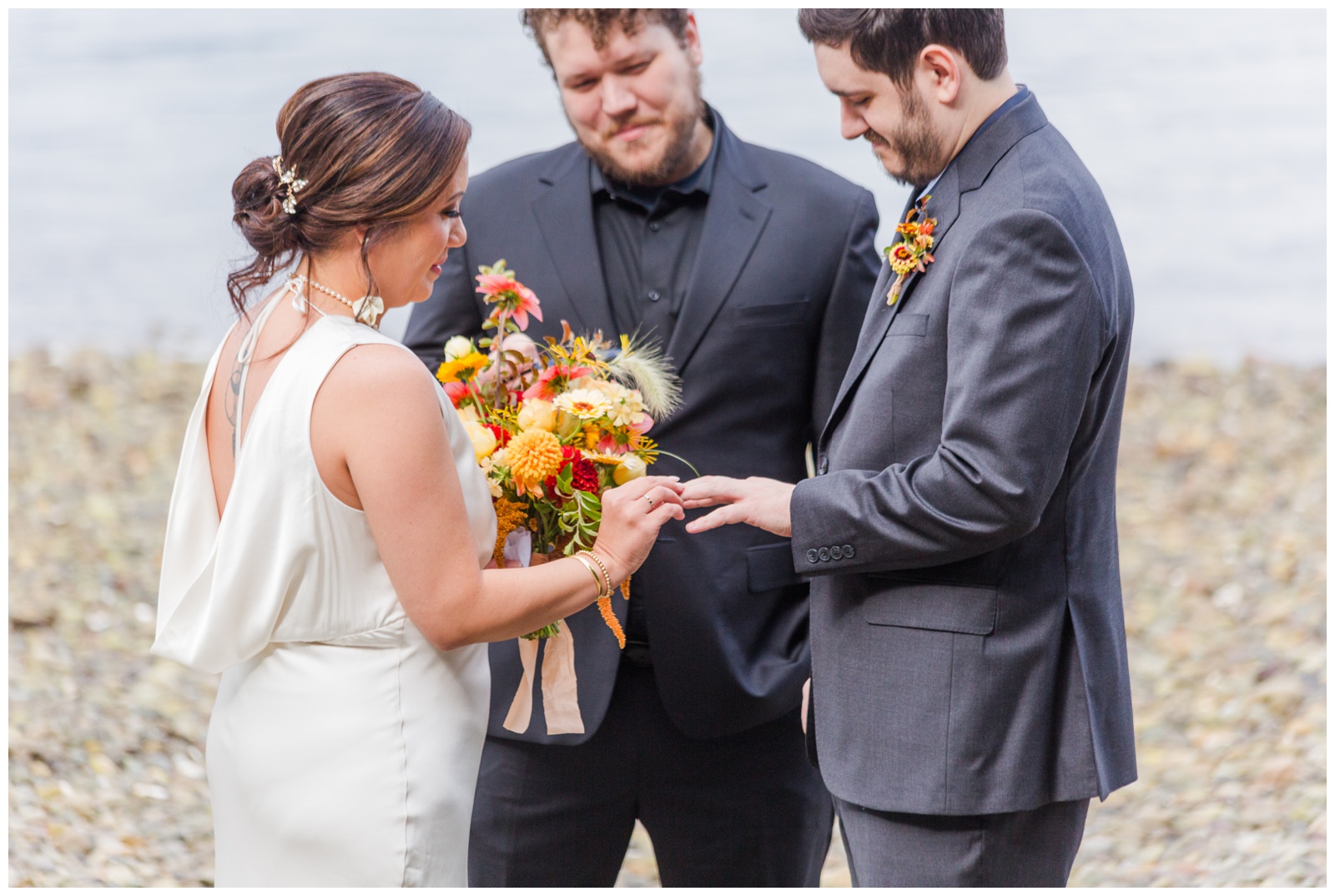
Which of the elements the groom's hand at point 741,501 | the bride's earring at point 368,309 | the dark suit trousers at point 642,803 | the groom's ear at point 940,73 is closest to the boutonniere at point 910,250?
the groom's ear at point 940,73

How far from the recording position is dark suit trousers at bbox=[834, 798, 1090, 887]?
2027 mm

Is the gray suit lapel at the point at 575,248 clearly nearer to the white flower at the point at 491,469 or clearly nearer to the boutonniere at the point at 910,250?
the white flower at the point at 491,469

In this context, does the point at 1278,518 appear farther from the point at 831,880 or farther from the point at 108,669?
the point at 108,669

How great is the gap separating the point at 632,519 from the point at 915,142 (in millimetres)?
776

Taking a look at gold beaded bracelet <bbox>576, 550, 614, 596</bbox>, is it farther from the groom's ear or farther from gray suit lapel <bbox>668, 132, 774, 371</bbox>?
the groom's ear

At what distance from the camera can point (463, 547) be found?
1.90 meters

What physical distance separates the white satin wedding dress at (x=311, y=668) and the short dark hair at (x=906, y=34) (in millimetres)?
862

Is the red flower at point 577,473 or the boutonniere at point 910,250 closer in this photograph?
the boutonniere at point 910,250

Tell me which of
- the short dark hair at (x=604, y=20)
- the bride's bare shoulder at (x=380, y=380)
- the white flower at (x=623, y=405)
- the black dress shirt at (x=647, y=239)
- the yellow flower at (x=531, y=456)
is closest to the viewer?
the bride's bare shoulder at (x=380, y=380)

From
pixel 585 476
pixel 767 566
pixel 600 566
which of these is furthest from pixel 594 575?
pixel 767 566

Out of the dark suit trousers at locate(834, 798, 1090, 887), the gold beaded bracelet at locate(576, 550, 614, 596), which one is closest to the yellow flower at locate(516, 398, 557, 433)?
the gold beaded bracelet at locate(576, 550, 614, 596)

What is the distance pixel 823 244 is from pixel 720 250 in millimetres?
220

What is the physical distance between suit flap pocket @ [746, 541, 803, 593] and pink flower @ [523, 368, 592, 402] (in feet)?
2.07

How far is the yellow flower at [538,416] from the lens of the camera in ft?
7.08
